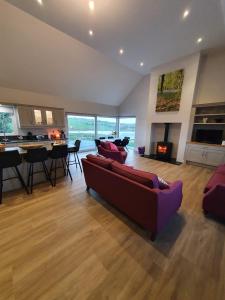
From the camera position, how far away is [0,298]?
1179mm

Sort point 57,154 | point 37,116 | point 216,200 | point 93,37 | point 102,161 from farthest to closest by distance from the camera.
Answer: point 37,116 < point 93,37 < point 57,154 < point 102,161 < point 216,200

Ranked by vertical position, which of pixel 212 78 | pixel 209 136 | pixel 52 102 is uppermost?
pixel 212 78

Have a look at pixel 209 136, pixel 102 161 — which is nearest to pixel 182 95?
pixel 209 136

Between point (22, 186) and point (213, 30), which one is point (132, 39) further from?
point (22, 186)

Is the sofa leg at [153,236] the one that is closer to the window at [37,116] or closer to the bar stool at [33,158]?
the bar stool at [33,158]

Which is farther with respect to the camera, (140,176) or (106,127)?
(106,127)

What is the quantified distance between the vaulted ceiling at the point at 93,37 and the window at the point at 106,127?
246cm

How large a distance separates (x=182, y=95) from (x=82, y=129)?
478cm

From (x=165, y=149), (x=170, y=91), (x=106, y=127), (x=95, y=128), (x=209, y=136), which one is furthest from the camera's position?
(x=106, y=127)

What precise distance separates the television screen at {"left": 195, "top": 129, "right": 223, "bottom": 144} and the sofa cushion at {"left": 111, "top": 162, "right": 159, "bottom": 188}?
13.5ft

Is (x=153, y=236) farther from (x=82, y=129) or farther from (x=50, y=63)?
(x=82, y=129)

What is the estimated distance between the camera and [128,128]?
8227 mm

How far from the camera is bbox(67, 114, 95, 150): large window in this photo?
6.57m

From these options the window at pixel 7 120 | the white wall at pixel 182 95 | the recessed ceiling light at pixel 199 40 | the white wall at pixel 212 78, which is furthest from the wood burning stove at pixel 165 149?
the window at pixel 7 120
